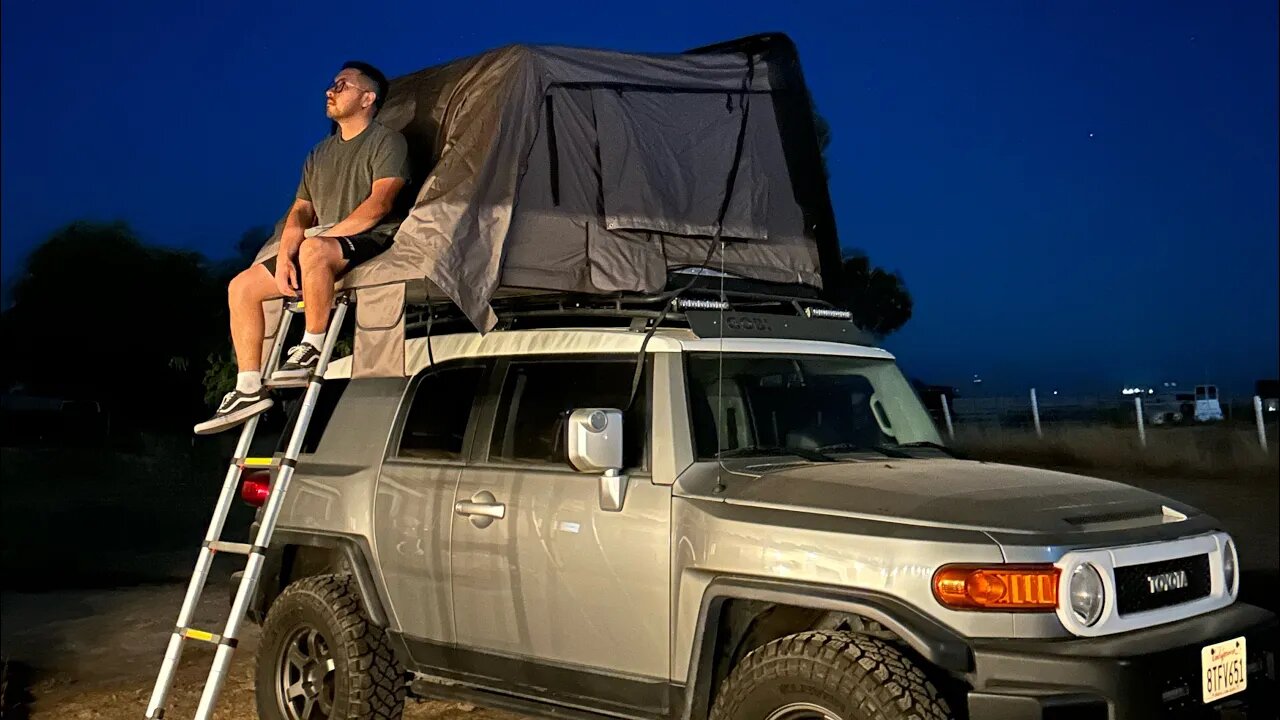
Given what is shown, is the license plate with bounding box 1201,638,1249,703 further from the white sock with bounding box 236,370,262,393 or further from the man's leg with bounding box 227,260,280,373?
the man's leg with bounding box 227,260,280,373

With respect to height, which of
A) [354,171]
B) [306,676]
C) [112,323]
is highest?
[112,323]

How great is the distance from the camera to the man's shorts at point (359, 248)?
5.71 metres

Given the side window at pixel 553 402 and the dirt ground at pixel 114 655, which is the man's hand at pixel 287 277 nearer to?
the side window at pixel 553 402

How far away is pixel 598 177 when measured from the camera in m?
5.73

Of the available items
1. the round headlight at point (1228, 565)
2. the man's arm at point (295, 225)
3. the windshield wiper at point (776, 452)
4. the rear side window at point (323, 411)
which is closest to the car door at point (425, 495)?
the rear side window at point (323, 411)

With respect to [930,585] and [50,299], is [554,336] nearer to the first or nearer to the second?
[930,585]

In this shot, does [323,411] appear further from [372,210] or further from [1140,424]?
[1140,424]

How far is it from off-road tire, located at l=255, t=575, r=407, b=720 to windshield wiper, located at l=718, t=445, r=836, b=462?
191 cm

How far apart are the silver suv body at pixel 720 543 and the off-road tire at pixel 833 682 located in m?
0.01

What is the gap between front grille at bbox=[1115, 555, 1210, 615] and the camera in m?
4.28

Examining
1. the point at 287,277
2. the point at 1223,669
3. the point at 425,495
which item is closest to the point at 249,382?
the point at 287,277

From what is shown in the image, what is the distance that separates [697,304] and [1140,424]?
58.9 feet

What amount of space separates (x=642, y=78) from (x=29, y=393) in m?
33.1

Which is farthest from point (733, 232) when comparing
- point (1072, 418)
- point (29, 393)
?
point (29, 393)
